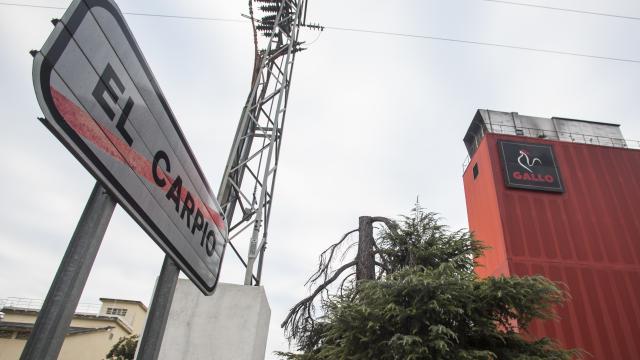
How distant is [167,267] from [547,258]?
1763 centimetres

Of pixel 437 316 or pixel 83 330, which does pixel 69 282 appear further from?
pixel 83 330

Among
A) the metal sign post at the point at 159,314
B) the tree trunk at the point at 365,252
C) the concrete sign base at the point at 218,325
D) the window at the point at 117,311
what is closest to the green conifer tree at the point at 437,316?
the tree trunk at the point at 365,252

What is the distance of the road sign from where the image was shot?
0.76 metres

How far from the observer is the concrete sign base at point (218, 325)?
351cm

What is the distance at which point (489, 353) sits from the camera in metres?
6.62

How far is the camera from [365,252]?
A: 10312 millimetres

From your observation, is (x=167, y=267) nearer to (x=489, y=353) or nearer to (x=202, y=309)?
(x=202, y=309)

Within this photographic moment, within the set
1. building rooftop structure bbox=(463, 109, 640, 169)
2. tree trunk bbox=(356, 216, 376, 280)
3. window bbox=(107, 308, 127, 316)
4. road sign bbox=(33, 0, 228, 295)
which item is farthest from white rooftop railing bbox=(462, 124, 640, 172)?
window bbox=(107, 308, 127, 316)

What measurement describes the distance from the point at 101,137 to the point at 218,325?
10.3 feet

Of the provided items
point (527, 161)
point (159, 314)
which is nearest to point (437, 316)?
point (159, 314)

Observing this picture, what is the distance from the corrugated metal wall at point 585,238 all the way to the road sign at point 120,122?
51.6 ft

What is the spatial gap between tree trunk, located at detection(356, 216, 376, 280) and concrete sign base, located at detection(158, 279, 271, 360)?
6455 millimetres

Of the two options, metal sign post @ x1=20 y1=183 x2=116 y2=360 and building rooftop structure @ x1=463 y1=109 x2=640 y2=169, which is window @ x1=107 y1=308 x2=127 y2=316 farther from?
metal sign post @ x1=20 y1=183 x2=116 y2=360

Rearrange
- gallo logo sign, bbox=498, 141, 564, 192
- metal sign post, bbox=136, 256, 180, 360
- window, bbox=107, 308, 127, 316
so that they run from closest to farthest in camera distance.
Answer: metal sign post, bbox=136, 256, 180, 360
gallo logo sign, bbox=498, 141, 564, 192
window, bbox=107, 308, 127, 316
